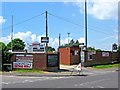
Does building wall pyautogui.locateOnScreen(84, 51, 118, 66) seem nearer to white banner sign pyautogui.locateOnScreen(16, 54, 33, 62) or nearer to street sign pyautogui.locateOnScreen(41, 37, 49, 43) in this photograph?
street sign pyautogui.locateOnScreen(41, 37, 49, 43)

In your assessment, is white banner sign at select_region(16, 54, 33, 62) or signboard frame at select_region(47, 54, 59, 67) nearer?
white banner sign at select_region(16, 54, 33, 62)

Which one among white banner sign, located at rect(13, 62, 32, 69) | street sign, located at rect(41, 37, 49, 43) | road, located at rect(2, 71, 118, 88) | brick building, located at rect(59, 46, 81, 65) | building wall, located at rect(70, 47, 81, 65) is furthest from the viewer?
building wall, located at rect(70, 47, 81, 65)

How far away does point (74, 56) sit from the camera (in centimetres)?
5478

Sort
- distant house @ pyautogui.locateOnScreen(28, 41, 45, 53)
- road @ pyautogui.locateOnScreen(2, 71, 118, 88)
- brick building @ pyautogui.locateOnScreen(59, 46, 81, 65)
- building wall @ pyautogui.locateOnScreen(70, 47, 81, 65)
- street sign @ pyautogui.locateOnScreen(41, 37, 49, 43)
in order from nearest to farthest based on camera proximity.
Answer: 1. road @ pyautogui.locateOnScreen(2, 71, 118, 88)
2. street sign @ pyautogui.locateOnScreen(41, 37, 49, 43)
3. distant house @ pyautogui.locateOnScreen(28, 41, 45, 53)
4. brick building @ pyautogui.locateOnScreen(59, 46, 81, 65)
5. building wall @ pyautogui.locateOnScreen(70, 47, 81, 65)

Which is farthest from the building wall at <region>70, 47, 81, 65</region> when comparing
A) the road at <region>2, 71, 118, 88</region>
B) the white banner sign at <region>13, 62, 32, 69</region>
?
the road at <region>2, 71, 118, 88</region>

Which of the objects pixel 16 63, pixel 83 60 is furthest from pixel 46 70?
pixel 83 60

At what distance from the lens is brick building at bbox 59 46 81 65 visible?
176 ft

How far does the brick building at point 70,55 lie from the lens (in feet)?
176

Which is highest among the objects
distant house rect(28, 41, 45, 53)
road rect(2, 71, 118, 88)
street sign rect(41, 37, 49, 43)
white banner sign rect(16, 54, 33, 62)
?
street sign rect(41, 37, 49, 43)

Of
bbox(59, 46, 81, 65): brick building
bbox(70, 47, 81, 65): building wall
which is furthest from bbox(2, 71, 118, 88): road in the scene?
bbox(70, 47, 81, 65): building wall

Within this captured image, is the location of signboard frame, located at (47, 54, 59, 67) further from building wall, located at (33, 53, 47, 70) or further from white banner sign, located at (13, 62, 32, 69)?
white banner sign, located at (13, 62, 32, 69)

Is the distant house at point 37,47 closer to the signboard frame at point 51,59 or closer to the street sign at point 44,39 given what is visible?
the street sign at point 44,39

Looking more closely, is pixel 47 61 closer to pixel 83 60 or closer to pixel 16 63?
pixel 16 63

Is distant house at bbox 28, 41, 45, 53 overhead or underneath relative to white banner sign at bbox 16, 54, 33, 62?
overhead
